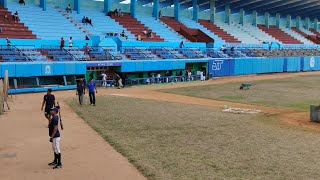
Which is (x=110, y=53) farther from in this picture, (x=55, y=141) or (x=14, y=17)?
(x=55, y=141)

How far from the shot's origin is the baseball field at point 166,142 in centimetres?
1058

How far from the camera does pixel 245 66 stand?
53188 mm

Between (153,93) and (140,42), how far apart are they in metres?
14.3

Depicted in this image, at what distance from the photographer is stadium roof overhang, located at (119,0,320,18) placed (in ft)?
216

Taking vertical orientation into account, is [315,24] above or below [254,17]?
above

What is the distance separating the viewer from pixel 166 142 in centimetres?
1384

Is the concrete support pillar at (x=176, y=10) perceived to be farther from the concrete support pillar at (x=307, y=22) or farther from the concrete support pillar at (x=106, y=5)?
the concrete support pillar at (x=307, y=22)

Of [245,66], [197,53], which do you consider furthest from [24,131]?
[245,66]

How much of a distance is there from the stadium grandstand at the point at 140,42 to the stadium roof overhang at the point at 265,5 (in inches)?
6.9

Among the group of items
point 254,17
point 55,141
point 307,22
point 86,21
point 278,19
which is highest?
point 307,22

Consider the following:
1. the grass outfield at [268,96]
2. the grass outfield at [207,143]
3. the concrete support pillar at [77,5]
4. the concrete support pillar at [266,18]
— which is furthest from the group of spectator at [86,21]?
the concrete support pillar at [266,18]

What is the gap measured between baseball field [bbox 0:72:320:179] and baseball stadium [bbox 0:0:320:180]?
55mm

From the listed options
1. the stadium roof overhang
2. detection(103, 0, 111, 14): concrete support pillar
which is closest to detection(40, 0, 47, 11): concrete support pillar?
detection(103, 0, 111, 14): concrete support pillar

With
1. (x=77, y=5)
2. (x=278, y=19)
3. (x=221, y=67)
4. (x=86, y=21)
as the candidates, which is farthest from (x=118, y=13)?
(x=278, y=19)
